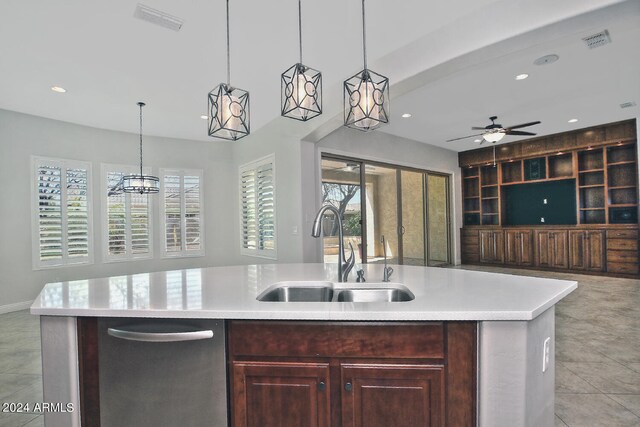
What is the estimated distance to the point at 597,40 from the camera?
307 centimetres

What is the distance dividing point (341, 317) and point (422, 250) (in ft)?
21.2

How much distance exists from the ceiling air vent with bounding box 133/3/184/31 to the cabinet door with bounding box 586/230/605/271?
7.54 metres

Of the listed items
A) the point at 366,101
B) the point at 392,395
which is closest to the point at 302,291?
the point at 392,395

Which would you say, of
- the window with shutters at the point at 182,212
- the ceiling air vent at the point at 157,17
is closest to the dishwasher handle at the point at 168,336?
the ceiling air vent at the point at 157,17

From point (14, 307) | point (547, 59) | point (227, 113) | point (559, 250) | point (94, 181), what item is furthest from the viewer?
A: point (559, 250)

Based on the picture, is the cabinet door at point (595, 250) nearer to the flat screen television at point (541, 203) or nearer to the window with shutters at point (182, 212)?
the flat screen television at point (541, 203)

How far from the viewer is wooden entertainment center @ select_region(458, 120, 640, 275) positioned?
6164 mm

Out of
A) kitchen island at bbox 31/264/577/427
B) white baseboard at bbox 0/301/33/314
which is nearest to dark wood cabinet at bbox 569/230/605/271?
kitchen island at bbox 31/264/577/427

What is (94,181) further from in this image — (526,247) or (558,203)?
(558,203)

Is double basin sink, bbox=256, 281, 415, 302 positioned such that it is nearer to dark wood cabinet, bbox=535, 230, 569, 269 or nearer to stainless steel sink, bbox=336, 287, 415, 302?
stainless steel sink, bbox=336, 287, 415, 302

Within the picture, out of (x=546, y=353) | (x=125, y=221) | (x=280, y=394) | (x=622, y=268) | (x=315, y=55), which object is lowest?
(x=622, y=268)

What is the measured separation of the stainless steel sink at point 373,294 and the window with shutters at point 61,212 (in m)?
5.07

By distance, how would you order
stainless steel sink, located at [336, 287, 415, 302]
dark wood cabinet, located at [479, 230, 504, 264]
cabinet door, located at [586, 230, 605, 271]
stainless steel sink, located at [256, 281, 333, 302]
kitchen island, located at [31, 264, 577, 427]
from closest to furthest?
1. kitchen island, located at [31, 264, 577, 427]
2. stainless steel sink, located at [336, 287, 415, 302]
3. stainless steel sink, located at [256, 281, 333, 302]
4. cabinet door, located at [586, 230, 605, 271]
5. dark wood cabinet, located at [479, 230, 504, 264]

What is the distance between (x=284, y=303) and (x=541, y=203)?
8.00m
